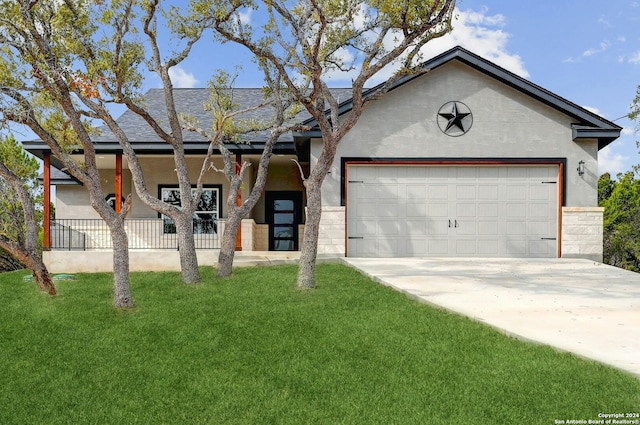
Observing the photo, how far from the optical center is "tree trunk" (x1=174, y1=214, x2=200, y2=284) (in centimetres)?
1095

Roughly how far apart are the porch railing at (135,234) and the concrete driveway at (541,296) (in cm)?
522

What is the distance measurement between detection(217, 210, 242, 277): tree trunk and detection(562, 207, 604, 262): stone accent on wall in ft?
28.4

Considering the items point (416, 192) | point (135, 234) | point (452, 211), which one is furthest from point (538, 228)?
point (135, 234)

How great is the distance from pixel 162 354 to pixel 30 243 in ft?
15.9

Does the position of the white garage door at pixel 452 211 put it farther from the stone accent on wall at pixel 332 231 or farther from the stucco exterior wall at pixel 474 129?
the stucco exterior wall at pixel 474 129

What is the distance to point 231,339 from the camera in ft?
22.5

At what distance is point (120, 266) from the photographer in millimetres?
9000

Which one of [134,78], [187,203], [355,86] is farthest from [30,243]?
[355,86]

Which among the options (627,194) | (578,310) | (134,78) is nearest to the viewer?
(578,310)

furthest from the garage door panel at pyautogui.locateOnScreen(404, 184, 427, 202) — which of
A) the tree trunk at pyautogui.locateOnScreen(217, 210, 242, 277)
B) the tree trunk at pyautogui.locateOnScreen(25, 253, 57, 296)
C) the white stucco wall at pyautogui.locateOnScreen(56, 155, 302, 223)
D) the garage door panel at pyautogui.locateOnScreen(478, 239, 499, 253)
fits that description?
the tree trunk at pyautogui.locateOnScreen(25, 253, 57, 296)

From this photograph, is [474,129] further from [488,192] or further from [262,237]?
[262,237]

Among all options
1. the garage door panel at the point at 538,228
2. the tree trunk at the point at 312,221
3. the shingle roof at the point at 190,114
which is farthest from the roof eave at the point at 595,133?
the tree trunk at the point at 312,221

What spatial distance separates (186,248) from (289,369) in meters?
5.87

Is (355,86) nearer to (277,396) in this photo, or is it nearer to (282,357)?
(282,357)
